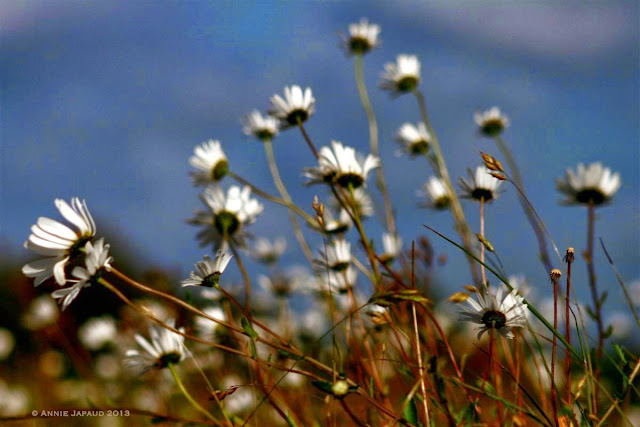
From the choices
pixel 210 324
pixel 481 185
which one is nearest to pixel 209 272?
pixel 210 324

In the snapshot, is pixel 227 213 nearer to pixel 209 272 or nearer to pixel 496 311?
pixel 209 272

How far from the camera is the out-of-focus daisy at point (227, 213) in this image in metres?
1.70

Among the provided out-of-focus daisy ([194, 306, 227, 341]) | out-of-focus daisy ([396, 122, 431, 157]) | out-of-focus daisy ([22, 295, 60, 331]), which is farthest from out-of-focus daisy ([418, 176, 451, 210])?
out-of-focus daisy ([22, 295, 60, 331])

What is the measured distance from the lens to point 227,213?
1.72m

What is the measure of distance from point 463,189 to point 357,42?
1267 millimetres

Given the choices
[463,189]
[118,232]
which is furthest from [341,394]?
[118,232]

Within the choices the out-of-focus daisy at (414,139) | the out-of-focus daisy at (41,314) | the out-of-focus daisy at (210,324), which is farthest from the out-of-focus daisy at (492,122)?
the out-of-focus daisy at (41,314)

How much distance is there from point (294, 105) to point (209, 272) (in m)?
0.98

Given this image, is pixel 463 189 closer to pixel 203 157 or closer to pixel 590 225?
pixel 590 225

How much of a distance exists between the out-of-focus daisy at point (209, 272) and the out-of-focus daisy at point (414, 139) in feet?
5.22

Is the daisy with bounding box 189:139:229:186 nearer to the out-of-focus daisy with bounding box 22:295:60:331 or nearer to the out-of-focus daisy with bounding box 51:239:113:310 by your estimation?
the out-of-focus daisy with bounding box 51:239:113:310

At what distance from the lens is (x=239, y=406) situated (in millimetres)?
2463

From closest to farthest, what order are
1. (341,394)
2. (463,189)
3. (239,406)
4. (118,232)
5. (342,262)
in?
(341,394), (463,189), (342,262), (239,406), (118,232)

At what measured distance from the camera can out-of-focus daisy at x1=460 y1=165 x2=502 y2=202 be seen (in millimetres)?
1667
